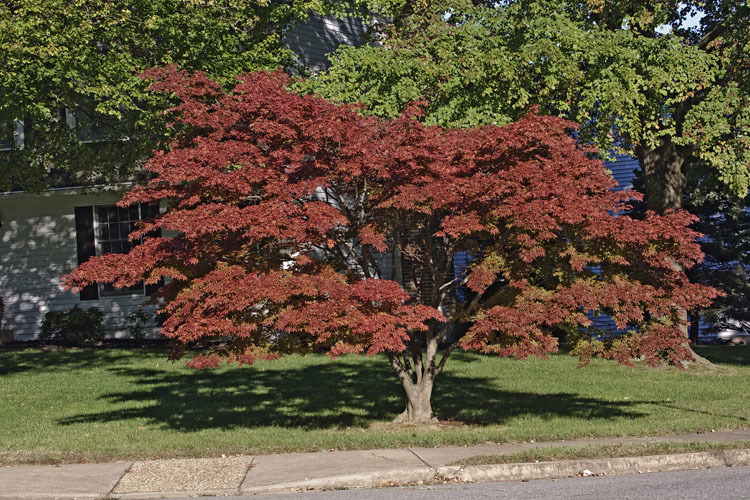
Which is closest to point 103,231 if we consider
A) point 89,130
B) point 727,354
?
point 89,130

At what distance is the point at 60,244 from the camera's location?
2253 cm

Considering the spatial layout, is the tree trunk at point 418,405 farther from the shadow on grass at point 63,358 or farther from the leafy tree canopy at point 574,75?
the shadow on grass at point 63,358

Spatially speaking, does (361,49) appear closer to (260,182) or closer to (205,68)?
(205,68)

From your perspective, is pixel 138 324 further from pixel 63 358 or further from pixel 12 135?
pixel 12 135

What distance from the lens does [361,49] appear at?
1658 cm

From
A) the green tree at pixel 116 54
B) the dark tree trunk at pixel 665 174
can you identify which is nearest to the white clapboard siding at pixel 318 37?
the green tree at pixel 116 54

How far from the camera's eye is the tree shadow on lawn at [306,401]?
12555 mm

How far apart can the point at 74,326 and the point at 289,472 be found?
13652 millimetres

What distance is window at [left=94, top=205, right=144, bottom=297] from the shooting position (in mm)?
22172

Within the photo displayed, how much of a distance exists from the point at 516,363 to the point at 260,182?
10121 mm

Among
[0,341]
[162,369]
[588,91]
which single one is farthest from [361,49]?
[0,341]

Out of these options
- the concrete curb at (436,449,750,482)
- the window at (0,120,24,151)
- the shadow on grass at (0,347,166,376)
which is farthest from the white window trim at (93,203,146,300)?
the concrete curb at (436,449,750,482)

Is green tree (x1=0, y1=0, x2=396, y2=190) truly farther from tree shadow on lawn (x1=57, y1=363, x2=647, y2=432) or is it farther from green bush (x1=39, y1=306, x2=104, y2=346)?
tree shadow on lawn (x1=57, y1=363, x2=647, y2=432)

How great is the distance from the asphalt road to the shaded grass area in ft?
1.56
